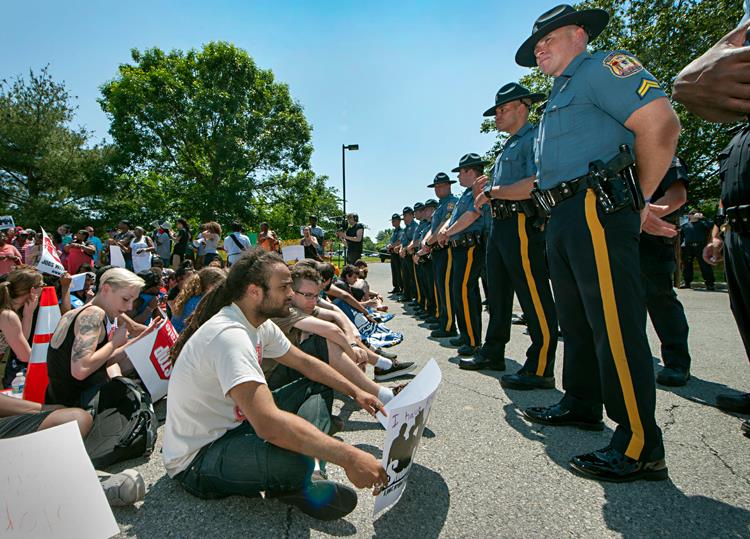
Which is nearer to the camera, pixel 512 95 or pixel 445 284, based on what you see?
pixel 512 95

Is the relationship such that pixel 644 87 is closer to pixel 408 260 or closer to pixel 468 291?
pixel 468 291

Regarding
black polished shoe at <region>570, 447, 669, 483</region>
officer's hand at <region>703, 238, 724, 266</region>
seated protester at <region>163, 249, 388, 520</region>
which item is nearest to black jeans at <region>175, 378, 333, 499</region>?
seated protester at <region>163, 249, 388, 520</region>

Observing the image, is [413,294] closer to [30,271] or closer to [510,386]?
[510,386]

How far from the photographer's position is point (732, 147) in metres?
2.68

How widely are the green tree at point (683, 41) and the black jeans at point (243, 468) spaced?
1811 centimetres

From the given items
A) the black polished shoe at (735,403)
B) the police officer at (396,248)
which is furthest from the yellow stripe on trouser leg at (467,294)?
the police officer at (396,248)

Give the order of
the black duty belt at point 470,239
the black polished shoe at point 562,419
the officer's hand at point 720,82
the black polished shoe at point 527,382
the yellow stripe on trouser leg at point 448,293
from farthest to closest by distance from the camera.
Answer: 1. the yellow stripe on trouser leg at point 448,293
2. the black duty belt at point 470,239
3. the black polished shoe at point 527,382
4. the black polished shoe at point 562,419
5. the officer's hand at point 720,82

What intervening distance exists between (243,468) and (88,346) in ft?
4.91

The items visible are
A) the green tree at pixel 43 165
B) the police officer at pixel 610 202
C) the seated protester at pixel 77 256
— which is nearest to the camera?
the police officer at pixel 610 202

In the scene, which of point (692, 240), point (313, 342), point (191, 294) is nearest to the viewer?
point (313, 342)

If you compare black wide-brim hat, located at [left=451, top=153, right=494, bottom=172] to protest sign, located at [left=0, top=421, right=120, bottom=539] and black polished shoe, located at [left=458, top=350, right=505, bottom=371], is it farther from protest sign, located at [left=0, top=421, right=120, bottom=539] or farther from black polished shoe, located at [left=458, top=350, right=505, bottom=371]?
protest sign, located at [left=0, top=421, right=120, bottom=539]

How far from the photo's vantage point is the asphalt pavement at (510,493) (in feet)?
5.84

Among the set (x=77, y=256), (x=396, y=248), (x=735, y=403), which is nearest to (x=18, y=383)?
(x=735, y=403)

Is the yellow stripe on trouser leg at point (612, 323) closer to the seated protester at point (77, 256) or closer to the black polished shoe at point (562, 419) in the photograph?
the black polished shoe at point (562, 419)
